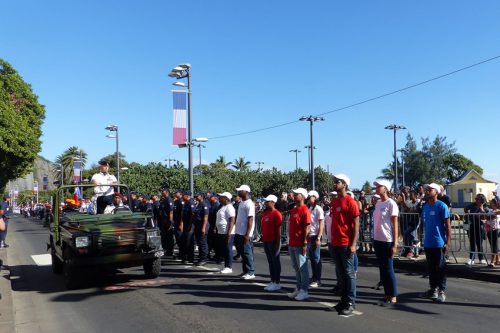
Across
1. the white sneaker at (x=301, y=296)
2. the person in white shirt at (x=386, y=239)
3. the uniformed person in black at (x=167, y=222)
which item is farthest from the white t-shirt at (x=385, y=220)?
the uniformed person in black at (x=167, y=222)

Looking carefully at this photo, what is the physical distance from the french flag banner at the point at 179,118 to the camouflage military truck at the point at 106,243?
9.11 meters

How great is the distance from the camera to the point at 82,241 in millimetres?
8391

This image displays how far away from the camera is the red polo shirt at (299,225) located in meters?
7.48

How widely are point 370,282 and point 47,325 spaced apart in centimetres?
575

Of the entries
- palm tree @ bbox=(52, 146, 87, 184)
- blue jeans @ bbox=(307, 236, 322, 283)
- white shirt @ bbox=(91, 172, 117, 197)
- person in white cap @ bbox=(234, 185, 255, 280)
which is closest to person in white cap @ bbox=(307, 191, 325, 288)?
blue jeans @ bbox=(307, 236, 322, 283)

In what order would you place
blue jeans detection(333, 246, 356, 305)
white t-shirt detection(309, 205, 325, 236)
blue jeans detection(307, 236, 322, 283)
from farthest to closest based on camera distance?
white t-shirt detection(309, 205, 325, 236), blue jeans detection(307, 236, 322, 283), blue jeans detection(333, 246, 356, 305)

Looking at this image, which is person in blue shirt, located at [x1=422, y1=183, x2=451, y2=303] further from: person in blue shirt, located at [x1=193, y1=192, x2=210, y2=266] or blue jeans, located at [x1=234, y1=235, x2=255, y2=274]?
person in blue shirt, located at [x1=193, y1=192, x2=210, y2=266]

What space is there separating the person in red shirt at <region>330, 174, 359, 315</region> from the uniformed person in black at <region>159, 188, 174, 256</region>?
8.18 meters

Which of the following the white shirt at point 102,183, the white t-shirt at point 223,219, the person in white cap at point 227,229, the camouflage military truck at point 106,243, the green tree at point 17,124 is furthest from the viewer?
the green tree at point 17,124

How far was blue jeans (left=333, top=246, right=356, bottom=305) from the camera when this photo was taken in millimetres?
6484

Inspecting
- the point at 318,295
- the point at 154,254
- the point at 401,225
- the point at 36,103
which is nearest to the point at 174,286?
Answer: the point at 154,254

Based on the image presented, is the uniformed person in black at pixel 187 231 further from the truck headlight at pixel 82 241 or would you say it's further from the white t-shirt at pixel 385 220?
the white t-shirt at pixel 385 220

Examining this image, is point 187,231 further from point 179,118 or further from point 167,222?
point 179,118

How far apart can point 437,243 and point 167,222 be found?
873 cm
